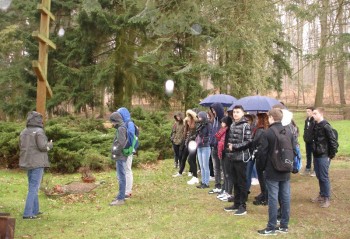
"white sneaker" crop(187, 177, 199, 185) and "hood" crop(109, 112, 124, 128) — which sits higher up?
"hood" crop(109, 112, 124, 128)

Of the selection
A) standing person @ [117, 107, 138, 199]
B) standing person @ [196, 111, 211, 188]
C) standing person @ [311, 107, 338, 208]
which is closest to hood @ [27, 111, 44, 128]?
standing person @ [117, 107, 138, 199]

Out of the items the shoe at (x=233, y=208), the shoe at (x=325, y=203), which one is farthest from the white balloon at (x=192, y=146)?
the shoe at (x=325, y=203)

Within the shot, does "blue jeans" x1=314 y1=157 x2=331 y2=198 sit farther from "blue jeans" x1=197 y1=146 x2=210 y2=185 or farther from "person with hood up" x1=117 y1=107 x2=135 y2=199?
"person with hood up" x1=117 y1=107 x2=135 y2=199

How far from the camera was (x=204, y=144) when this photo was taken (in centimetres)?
889

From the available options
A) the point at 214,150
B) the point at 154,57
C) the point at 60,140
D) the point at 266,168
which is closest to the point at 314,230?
the point at 266,168

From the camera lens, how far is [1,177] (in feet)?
37.3

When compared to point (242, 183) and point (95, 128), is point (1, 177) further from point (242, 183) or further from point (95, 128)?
point (242, 183)

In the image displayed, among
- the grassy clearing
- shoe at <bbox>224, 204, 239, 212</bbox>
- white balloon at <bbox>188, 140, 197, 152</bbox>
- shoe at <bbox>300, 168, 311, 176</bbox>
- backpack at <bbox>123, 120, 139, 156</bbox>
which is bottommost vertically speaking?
the grassy clearing

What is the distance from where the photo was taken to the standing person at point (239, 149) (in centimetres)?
680

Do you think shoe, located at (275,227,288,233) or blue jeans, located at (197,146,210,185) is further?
blue jeans, located at (197,146,210,185)

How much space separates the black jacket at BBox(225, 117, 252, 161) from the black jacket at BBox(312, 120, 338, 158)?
137cm

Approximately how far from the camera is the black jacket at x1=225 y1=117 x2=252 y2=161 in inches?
266

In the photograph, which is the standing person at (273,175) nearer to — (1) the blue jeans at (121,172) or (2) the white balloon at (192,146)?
(1) the blue jeans at (121,172)

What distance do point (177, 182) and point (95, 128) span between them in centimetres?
574
